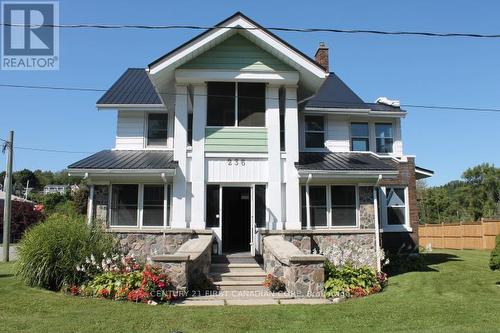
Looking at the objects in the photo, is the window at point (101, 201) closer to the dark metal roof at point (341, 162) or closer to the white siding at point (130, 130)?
the white siding at point (130, 130)

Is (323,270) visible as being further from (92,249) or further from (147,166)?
(147,166)

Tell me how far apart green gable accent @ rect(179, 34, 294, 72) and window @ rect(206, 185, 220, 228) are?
406 cm

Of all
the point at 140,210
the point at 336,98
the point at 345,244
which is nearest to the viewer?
the point at 345,244

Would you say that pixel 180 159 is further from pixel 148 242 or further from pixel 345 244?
pixel 345 244

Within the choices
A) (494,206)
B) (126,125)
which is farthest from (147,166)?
(494,206)

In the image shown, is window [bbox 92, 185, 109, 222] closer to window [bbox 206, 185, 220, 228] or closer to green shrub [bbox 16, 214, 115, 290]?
window [bbox 206, 185, 220, 228]

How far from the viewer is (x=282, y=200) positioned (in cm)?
1522

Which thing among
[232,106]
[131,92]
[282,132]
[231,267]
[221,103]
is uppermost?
[131,92]

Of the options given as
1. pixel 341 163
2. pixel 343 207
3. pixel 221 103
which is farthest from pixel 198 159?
pixel 343 207

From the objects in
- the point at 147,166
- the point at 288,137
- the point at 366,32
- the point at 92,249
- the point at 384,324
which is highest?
the point at 366,32

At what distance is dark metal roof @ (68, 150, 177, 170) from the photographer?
1483cm

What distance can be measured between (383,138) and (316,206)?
6.10 meters

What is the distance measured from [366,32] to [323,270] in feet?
Answer: 19.4

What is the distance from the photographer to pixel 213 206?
49.8 feet
